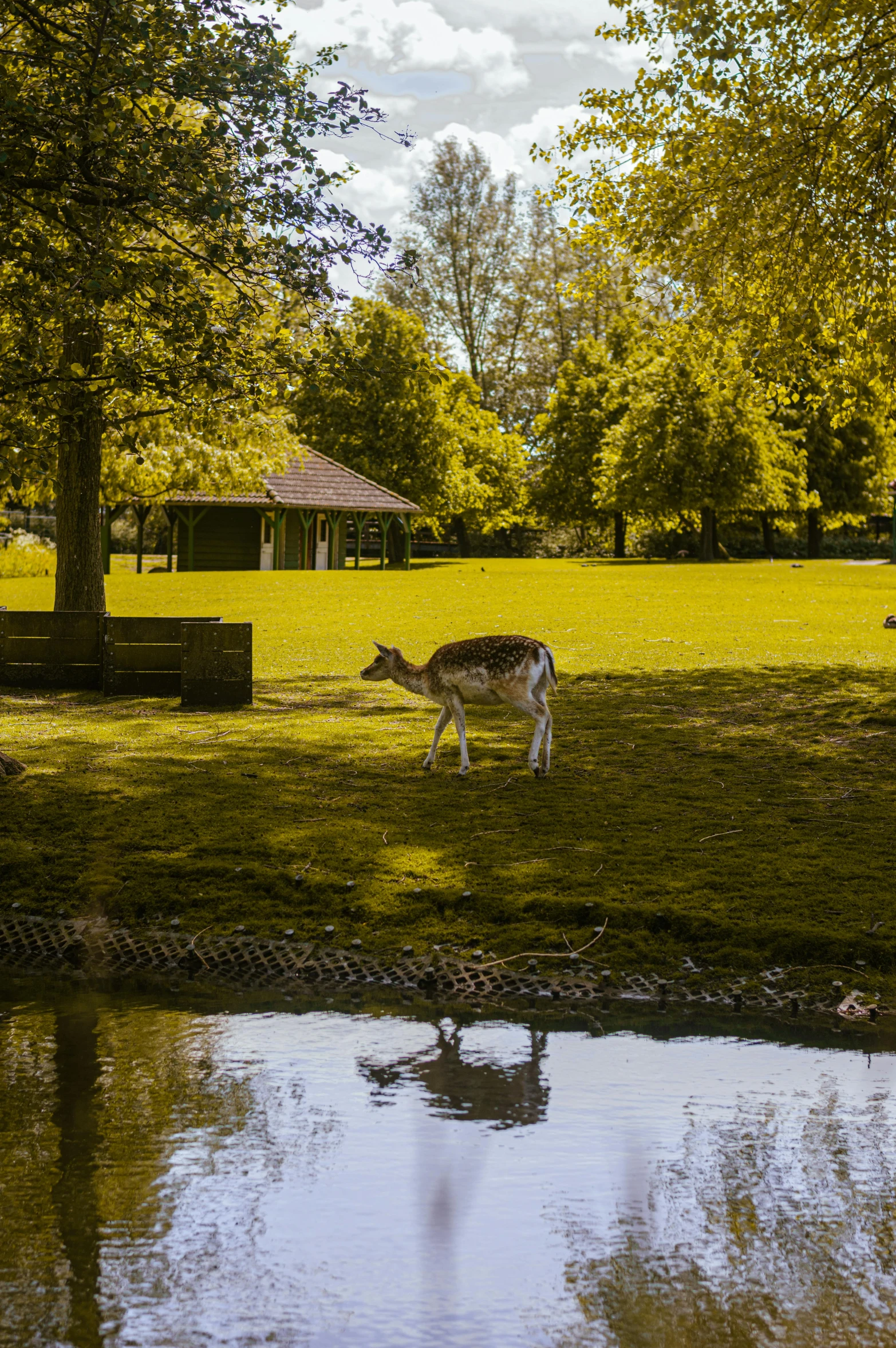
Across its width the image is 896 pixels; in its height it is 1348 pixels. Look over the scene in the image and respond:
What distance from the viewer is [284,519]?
5056 cm

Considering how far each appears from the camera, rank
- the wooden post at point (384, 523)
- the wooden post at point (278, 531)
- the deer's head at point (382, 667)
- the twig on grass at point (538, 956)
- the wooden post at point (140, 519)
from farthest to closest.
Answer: the wooden post at point (384, 523)
the wooden post at point (278, 531)
the wooden post at point (140, 519)
the deer's head at point (382, 667)
the twig on grass at point (538, 956)

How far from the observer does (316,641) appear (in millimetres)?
22781

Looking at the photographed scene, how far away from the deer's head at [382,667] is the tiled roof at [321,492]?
35.6 meters

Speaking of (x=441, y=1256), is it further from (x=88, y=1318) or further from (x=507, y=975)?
(x=507, y=975)

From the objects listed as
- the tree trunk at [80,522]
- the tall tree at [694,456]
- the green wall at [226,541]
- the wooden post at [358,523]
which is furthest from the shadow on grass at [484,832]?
the wooden post at [358,523]

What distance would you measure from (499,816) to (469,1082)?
158 inches

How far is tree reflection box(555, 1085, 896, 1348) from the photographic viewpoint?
3873mm

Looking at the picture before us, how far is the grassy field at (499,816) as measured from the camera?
7641 millimetres

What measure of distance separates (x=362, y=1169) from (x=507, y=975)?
2.21 meters

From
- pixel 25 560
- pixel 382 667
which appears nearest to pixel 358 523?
pixel 25 560

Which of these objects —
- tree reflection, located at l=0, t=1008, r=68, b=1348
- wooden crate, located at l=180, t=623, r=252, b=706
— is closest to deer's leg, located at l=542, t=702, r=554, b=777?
wooden crate, located at l=180, t=623, r=252, b=706

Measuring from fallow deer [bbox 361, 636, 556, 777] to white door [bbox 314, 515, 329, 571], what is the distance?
43697 millimetres

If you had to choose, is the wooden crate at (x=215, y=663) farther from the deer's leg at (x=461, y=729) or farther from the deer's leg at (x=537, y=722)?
the deer's leg at (x=537, y=722)

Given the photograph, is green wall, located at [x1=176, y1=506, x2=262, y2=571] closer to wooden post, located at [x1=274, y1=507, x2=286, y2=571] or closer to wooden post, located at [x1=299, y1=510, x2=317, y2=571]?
wooden post, located at [x1=274, y1=507, x2=286, y2=571]
